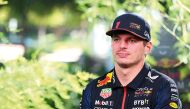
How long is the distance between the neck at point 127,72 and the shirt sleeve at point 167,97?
0.56 ft

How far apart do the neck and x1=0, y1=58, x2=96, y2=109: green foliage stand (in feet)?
5.69

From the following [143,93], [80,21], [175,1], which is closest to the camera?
[143,93]

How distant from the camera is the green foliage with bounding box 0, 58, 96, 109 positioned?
4914 mm

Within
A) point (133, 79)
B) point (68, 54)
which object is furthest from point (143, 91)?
point (68, 54)

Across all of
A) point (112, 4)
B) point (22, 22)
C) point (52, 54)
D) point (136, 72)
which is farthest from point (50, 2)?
point (136, 72)

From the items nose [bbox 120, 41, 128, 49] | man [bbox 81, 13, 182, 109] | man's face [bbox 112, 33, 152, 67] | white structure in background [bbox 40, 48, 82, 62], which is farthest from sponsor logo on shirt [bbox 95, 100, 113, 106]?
white structure in background [bbox 40, 48, 82, 62]

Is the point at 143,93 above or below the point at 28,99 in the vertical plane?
above

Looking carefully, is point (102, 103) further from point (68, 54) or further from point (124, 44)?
point (68, 54)

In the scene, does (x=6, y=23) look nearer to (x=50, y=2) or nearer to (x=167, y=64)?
(x=50, y=2)

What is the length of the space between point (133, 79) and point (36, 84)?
203 cm

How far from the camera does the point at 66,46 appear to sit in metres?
7.87

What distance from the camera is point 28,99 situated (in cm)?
509

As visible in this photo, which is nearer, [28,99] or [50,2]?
[28,99]

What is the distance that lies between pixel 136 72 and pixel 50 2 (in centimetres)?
489
